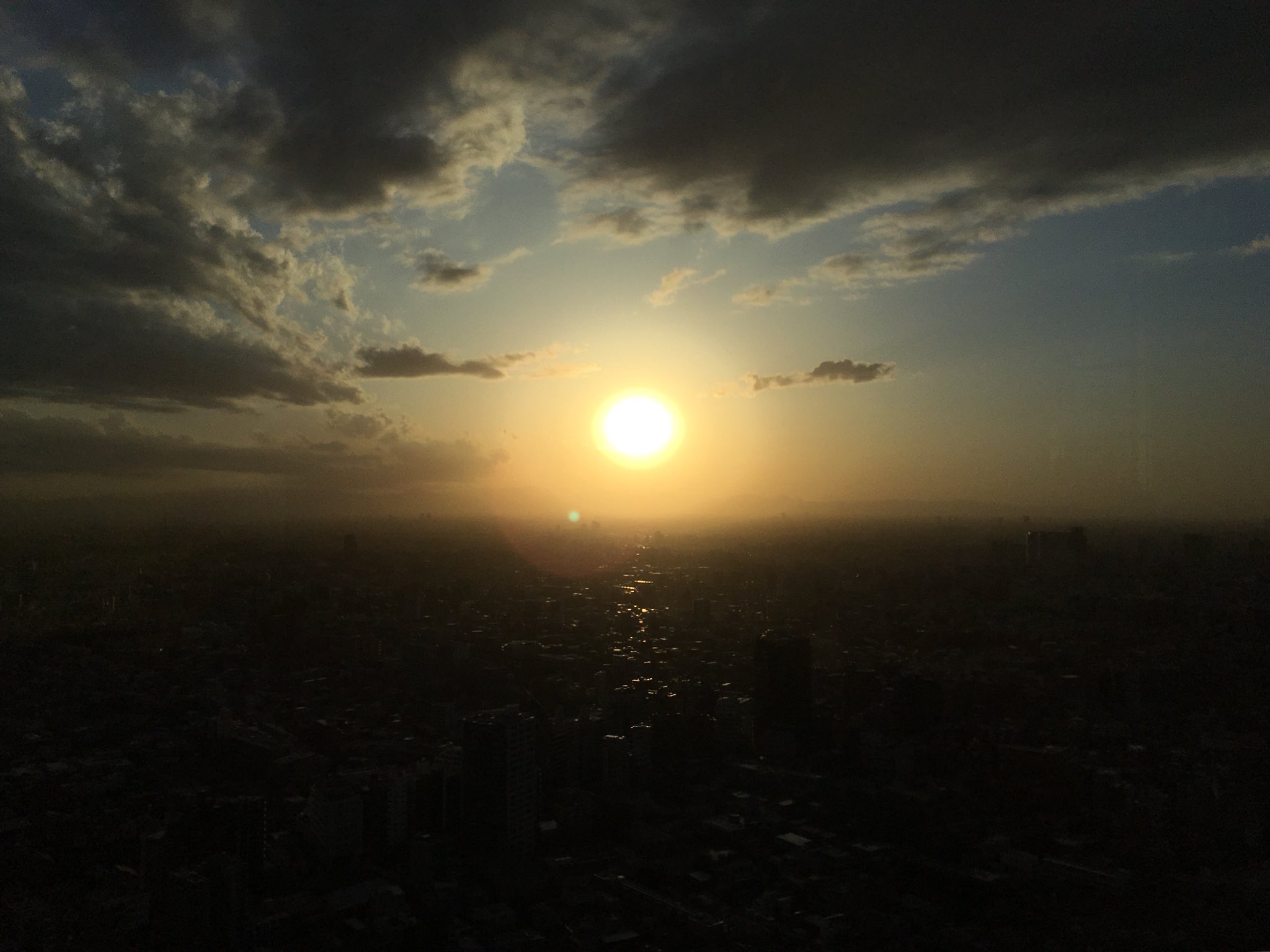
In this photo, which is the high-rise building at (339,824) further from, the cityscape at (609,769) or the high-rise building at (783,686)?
the high-rise building at (783,686)

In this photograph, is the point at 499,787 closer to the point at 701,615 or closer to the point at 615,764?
the point at 615,764

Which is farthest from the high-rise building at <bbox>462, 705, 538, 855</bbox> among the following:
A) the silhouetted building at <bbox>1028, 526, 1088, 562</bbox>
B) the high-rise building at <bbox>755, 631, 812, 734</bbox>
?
the silhouetted building at <bbox>1028, 526, 1088, 562</bbox>

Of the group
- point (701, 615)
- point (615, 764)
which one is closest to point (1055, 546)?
point (701, 615)

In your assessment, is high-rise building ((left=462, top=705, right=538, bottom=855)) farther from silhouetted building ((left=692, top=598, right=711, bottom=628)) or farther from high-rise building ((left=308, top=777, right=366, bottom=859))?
silhouetted building ((left=692, top=598, right=711, bottom=628))

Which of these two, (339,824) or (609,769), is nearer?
(339,824)

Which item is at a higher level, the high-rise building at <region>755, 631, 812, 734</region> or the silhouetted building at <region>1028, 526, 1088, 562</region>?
the silhouetted building at <region>1028, 526, 1088, 562</region>

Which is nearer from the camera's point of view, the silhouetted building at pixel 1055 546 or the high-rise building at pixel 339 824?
the high-rise building at pixel 339 824

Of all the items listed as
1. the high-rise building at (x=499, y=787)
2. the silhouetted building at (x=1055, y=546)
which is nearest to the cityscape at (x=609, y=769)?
the high-rise building at (x=499, y=787)
